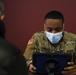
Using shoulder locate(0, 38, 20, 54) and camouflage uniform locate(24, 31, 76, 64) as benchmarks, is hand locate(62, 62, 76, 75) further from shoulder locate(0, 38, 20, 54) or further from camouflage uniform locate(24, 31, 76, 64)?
shoulder locate(0, 38, 20, 54)

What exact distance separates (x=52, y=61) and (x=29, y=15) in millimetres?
1106

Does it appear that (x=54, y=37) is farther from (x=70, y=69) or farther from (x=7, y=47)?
(x=7, y=47)

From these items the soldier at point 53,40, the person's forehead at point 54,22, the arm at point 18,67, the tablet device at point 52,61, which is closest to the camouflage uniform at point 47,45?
the soldier at point 53,40

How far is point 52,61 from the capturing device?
1.72 meters

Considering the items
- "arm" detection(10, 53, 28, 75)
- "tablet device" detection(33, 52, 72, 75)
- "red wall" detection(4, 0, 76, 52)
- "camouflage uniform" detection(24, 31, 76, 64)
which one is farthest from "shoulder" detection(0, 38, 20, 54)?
"red wall" detection(4, 0, 76, 52)

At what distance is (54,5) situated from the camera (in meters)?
2.70

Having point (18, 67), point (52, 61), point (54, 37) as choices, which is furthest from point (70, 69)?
point (18, 67)

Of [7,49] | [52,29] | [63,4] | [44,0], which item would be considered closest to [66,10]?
[63,4]

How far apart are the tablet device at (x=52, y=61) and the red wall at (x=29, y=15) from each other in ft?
3.25

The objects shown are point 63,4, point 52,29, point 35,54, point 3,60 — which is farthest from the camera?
point 63,4

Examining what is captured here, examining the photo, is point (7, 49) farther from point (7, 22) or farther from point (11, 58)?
point (7, 22)

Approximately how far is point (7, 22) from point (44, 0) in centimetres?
46

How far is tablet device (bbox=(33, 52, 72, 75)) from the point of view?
5.61 feet

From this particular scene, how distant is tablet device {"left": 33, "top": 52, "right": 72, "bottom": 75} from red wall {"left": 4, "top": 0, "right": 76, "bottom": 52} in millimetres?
990
